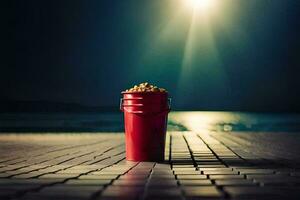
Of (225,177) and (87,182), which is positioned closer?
(87,182)

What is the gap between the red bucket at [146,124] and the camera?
6660 mm

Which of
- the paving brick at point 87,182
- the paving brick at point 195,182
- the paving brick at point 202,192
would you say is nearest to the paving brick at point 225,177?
the paving brick at point 195,182

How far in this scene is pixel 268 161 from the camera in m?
6.79

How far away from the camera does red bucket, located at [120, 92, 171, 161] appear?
6660 millimetres

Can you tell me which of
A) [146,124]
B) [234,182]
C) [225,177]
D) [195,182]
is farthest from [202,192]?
[146,124]

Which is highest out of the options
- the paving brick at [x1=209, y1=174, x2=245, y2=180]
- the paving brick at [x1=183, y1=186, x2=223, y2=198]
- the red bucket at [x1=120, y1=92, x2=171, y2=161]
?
the red bucket at [x1=120, y1=92, x2=171, y2=161]

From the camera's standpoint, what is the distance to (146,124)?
668cm

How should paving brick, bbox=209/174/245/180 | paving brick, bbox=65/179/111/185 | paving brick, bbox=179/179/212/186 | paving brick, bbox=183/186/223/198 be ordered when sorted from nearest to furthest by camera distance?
1. paving brick, bbox=183/186/223/198
2. paving brick, bbox=179/179/212/186
3. paving brick, bbox=65/179/111/185
4. paving brick, bbox=209/174/245/180

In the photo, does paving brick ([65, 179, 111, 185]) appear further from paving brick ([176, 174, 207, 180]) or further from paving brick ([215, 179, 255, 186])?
paving brick ([215, 179, 255, 186])

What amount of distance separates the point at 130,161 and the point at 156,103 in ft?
2.96

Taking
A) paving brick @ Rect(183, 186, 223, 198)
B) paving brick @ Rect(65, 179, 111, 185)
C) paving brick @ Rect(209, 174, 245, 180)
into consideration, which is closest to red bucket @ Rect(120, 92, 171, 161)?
paving brick @ Rect(209, 174, 245, 180)

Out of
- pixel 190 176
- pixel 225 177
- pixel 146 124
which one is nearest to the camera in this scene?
pixel 225 177

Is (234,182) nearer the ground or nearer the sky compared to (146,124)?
nearer the ground

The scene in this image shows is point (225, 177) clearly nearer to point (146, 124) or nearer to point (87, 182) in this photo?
point (87, 182)
